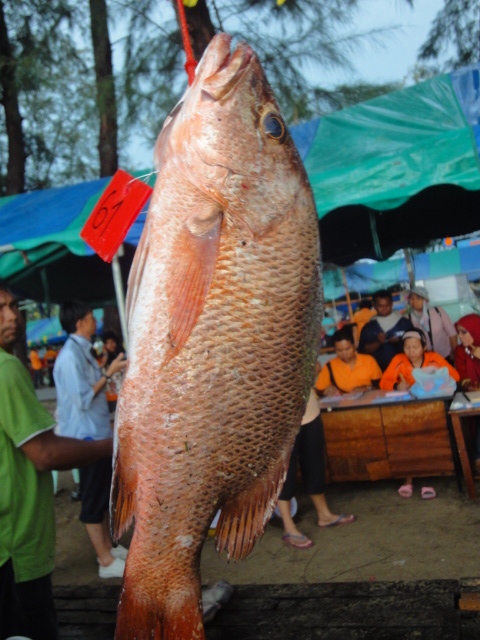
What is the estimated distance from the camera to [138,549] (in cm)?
134

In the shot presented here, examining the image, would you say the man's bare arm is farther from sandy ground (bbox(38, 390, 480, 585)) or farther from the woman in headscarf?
the woman in headscarf

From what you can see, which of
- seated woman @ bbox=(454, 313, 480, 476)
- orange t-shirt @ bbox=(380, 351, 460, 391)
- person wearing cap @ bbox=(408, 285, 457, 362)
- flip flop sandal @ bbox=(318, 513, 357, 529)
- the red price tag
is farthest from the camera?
person wearing cap @ bbox=(408, 285, 457, 362)

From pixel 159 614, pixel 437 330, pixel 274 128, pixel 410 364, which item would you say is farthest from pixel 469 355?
pixel 159 614

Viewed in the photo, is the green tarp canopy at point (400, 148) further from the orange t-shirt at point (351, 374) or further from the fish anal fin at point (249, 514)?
the fish anal fin at point (249, 514)

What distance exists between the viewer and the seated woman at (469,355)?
5656 millimetres

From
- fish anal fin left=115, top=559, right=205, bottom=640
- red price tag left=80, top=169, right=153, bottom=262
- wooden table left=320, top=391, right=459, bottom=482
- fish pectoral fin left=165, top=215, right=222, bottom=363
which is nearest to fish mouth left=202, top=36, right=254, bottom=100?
fish pectoral fin left=165, top=215, right=222, bottom=363

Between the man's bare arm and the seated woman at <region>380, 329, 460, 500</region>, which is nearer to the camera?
the man's bare arm

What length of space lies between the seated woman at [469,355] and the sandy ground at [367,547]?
3.09 ft

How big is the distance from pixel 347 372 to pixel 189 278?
16.1 ft

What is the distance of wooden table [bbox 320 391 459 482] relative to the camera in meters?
5.02

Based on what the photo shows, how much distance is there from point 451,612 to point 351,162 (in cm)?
399

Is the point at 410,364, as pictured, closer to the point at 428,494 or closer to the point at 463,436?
the point at 463,436

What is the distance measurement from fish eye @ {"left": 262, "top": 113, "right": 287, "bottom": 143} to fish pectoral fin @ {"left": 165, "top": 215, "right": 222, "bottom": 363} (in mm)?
243

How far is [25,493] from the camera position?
91.4 inches
